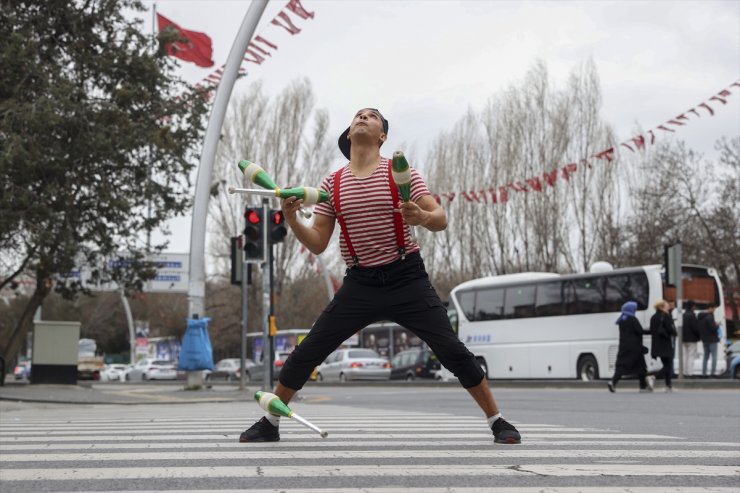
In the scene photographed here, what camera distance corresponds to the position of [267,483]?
4871 millimetres

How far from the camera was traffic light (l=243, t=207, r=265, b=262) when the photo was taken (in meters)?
18.6

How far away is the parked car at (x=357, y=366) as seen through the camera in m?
43.6

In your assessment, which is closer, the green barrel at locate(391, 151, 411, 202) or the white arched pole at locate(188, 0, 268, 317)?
the green barrel at locate(391, 151, 411, 202)

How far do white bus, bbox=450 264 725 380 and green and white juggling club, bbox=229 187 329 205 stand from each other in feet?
75.8

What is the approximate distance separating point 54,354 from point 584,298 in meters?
15.4

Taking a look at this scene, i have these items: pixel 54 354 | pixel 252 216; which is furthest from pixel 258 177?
pixel 54 354

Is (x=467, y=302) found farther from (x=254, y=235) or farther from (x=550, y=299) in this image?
(x=254, y=235)

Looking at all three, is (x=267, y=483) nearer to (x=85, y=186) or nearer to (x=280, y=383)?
(x=280, y=383)

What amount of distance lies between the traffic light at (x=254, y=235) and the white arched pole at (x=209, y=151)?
3.88 metres

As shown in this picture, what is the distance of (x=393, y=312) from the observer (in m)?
6.31

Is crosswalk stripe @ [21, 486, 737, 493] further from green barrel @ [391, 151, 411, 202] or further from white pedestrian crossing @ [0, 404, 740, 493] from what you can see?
green barrel @ [391, 151, 411, 202]

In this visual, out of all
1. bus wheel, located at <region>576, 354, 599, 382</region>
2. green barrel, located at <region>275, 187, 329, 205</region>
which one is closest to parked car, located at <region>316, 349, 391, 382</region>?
bus wheel, located at <region>576, 354, 599, 382</region>

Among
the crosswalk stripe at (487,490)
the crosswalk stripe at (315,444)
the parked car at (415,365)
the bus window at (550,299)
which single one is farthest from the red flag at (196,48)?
the crosswalk stripe at (487,490)

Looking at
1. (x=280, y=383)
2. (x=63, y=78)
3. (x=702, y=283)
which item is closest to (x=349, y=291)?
(x=280, y=383)
